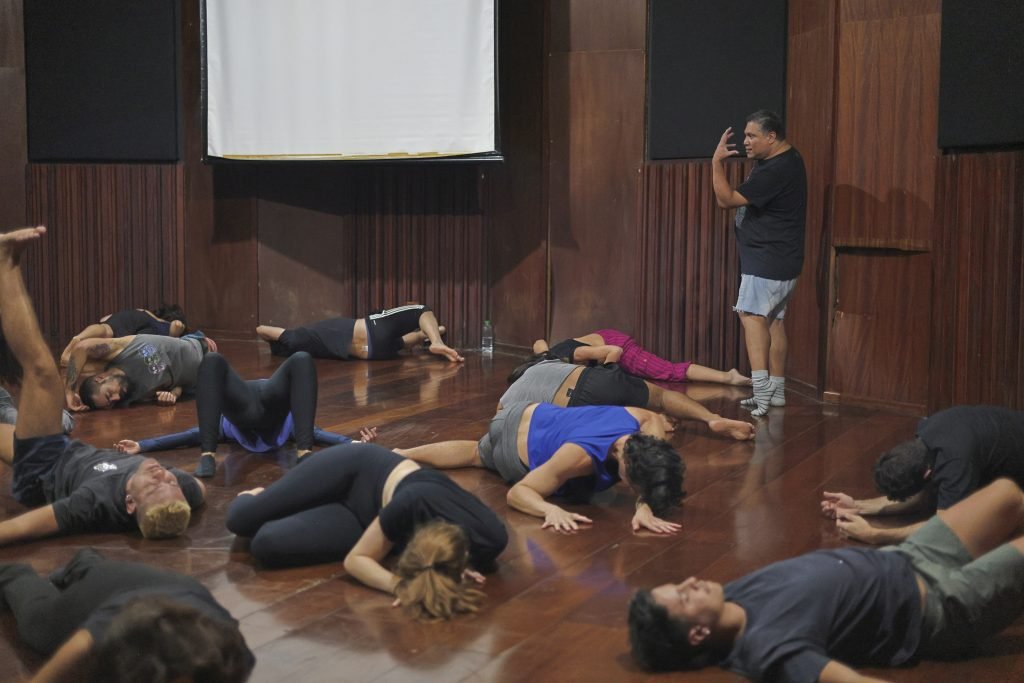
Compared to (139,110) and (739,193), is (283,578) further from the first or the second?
(139,110)

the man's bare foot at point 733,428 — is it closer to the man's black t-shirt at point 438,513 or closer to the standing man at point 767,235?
the standing man at point 767,235

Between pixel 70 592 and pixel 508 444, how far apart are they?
76.2 inches

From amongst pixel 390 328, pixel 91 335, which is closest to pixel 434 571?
pixel 91 335

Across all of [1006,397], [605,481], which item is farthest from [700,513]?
[1006,397]

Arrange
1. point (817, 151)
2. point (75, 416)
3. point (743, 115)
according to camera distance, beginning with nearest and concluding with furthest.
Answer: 1. point (75, 416)
2. point (817, 151)
3. point (743, 115)

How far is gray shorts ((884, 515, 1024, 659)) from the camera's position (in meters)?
2.86

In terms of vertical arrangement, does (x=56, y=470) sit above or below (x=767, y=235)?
below

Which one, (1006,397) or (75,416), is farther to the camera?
(75,416)

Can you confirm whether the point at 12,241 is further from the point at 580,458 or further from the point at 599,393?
the point at 599,393

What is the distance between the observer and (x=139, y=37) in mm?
8641

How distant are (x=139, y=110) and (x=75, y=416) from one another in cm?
370

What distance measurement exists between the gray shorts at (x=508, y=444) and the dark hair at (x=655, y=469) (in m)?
0.60

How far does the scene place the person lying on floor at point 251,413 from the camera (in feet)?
14.9

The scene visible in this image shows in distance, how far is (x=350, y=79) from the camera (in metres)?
8.19
